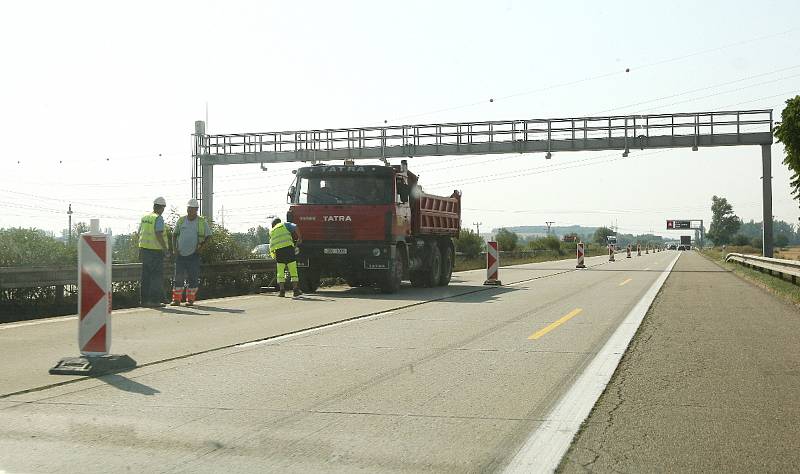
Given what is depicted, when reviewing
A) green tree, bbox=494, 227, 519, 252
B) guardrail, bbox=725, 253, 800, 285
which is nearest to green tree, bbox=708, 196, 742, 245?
green tree, bbox=494, 227, 519, 252

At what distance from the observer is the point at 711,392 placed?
6.45m

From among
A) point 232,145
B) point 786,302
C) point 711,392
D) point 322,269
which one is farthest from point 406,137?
point 711,392

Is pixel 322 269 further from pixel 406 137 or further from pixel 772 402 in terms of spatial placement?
pixel 406 137

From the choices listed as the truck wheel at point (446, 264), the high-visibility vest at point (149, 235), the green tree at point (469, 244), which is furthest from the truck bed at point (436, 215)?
the green tree at point (469, 244)

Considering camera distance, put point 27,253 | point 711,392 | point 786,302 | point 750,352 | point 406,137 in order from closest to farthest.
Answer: point 711,392, point 750,352, point 27,253, point 786,302, point 406,137

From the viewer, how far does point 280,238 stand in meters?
16.4

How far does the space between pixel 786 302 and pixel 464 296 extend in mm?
6416

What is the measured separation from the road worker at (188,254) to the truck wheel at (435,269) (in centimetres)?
741

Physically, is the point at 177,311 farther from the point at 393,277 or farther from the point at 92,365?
the point at 92,365

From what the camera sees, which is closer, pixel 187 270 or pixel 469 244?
pixel 187 270

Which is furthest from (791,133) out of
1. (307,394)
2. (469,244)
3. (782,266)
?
(469,244)

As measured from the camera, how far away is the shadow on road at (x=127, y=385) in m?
6.36

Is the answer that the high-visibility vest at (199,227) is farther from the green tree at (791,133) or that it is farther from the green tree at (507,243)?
the green tree at (507,243)

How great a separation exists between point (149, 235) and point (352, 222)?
484cm
